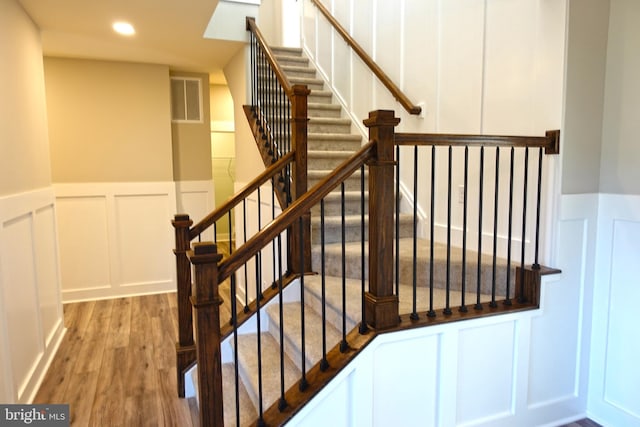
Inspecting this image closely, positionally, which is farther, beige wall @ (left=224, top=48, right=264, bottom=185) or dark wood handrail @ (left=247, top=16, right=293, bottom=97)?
beige wall @ (left=224, top=48, right=264, bottom=185)

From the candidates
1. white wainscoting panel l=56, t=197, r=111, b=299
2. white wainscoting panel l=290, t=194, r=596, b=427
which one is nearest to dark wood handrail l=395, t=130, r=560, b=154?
white wainscoting panel l=290, t=194, r=596, b=427

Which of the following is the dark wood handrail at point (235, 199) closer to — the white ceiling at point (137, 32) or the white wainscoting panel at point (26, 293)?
the white wainscoting panel at point (26, 293)

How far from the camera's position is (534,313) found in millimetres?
2096

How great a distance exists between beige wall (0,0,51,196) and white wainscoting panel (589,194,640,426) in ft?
10.4

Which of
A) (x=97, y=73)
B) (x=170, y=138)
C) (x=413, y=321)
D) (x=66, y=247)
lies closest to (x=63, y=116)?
(x=97, y=73)

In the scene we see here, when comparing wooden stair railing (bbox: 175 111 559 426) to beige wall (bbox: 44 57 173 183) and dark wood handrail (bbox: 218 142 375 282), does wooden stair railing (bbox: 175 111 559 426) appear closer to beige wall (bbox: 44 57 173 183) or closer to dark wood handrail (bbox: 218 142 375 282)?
dark wood handrail (bbox: 218 142 375 282)

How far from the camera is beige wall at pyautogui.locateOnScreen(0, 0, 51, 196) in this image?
2.35m

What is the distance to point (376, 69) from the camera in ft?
11.2

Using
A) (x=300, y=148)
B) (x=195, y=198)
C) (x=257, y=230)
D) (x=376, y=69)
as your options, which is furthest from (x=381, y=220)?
(x=195, y=198)

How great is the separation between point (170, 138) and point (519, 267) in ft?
12.4

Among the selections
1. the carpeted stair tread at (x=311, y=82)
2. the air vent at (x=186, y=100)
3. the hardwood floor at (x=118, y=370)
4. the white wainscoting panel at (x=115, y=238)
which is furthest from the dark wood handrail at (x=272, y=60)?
the hardwood floor at (x=118, y=370)

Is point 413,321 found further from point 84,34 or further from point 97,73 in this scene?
point 97,73

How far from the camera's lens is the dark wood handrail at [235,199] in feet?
7.87

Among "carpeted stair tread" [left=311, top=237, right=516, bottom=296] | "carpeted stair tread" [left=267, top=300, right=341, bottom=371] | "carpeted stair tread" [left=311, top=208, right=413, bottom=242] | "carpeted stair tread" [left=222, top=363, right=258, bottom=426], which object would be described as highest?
"carpeted stair tread" [left=311, top=208, right=413, bottom=242]
